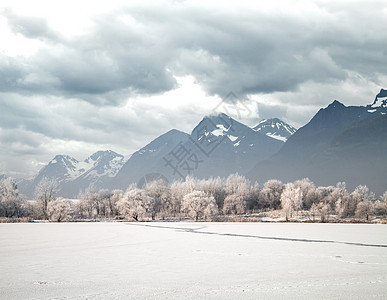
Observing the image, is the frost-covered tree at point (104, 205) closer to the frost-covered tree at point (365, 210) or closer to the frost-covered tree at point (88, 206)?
the frost-covered tree at point (88, 206)

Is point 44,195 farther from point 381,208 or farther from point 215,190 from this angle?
point 381,208

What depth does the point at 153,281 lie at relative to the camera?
18.3m

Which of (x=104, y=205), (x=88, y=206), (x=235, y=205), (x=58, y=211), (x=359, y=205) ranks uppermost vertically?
(x=359, y=205)

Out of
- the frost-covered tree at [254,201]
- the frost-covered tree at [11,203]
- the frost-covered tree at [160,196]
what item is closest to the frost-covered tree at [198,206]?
the frost-covered tree at [160,196]

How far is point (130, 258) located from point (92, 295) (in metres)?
10.9

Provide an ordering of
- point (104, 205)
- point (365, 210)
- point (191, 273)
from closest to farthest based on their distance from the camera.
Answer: point (191, 273) → point (365, 210) → point (104, 205)

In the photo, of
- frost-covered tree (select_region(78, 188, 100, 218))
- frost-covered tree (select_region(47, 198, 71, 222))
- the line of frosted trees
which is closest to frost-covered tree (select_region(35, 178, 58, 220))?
the line of frosted trees

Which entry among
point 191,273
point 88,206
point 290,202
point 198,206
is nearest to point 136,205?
point 198,206

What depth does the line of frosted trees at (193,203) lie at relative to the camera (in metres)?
107

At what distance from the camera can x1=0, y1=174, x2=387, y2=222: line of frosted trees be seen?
351ft

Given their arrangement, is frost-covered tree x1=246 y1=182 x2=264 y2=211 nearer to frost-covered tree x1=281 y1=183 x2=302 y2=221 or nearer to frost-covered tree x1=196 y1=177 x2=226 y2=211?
frost-covered tree x1=196 y1=177 x2=226 y2=211

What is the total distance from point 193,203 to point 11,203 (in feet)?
204

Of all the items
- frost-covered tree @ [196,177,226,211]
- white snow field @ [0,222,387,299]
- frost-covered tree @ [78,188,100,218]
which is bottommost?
frost-covered tree @ [78,188,100,218]

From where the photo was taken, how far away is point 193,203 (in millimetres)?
107000
